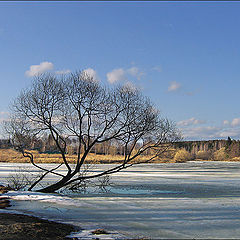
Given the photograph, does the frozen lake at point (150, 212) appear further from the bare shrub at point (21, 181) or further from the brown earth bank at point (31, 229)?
the bare shrub at point (21, 181)

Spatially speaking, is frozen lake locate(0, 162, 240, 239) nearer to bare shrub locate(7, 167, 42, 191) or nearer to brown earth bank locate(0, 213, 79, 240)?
brown earth bank locate(0, 213, 79, 240)

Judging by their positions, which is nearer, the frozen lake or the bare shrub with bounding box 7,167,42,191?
the frozen lake

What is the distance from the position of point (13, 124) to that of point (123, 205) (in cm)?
643

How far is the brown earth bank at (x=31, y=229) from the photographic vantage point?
19.1 ft

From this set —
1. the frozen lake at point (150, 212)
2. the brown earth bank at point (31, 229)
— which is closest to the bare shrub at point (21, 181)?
the frozen lake at point (150, 212)

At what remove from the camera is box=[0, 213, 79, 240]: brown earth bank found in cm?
584

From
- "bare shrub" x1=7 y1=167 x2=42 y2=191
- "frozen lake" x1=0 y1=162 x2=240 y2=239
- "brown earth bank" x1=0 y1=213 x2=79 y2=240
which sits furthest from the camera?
"bare shrub" x1=7 y1=167 x2=42 y2=191

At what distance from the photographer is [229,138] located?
108m

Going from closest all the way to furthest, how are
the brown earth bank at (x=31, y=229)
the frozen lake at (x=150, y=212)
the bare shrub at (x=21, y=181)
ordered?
the brown earth bank at (x=31, y=229) → the frozen lake at (x=150, y=212) → the bare shrub at (x=21, y=181)

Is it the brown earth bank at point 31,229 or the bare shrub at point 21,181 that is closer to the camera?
the brown earth bank at point 31,229

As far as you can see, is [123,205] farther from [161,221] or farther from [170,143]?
[170,143]

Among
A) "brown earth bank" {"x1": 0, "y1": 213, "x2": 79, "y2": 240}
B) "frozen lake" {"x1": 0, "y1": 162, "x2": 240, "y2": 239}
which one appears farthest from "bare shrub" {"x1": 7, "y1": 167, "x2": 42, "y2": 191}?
"brown earth bank" {"x1": 0, "y1": 213, "x2": 79, "y2": 240}

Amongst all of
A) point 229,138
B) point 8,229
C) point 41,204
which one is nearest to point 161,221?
point 8,229

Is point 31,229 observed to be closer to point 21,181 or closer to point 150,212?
point 150,212
